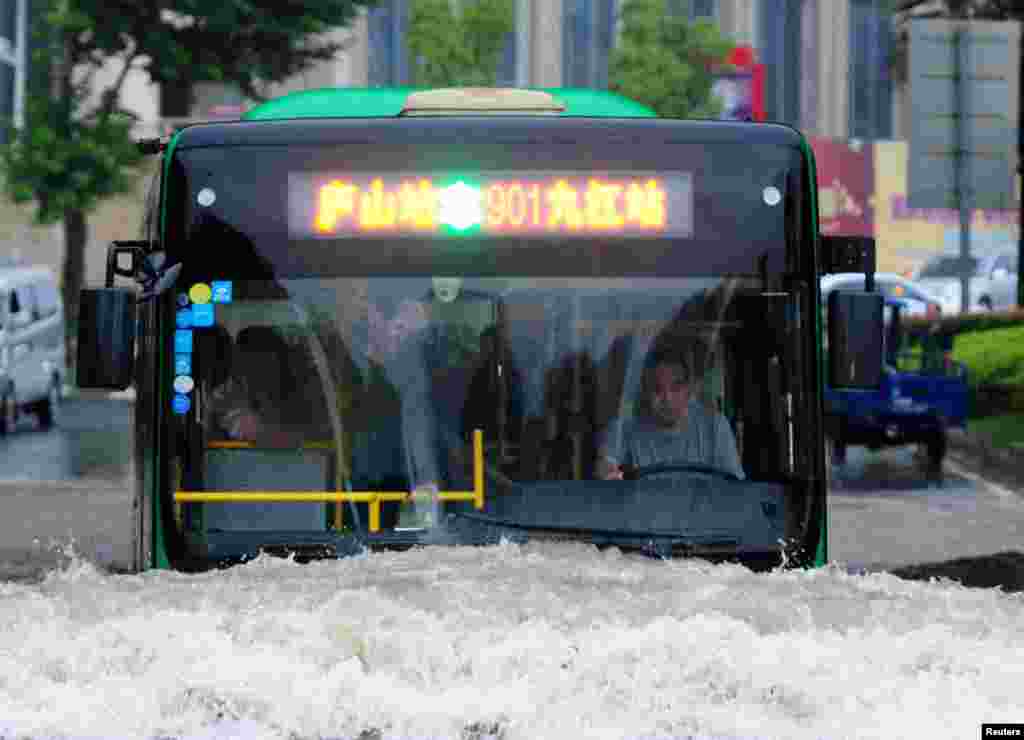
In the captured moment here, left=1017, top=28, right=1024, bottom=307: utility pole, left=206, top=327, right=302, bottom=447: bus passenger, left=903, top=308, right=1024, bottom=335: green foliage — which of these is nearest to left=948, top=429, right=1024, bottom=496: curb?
left=903, top=308, right=1024, bottom=335: green foliage

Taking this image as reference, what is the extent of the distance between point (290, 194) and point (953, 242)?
64.5m

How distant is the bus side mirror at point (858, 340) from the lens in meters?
9.41

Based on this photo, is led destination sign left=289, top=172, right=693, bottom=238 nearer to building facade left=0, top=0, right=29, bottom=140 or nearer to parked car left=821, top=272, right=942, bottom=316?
parked car left=821, top=272, right=942, bottom=316

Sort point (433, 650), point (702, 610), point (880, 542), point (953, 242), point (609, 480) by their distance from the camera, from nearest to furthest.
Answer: point (433, 650)
point (702, 610)
point (609, 480)
point (880, 542)
point (953, 242)

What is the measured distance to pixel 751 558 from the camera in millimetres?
9391

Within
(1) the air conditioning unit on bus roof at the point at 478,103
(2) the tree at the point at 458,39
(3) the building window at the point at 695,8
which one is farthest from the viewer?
(3) the building window at the point at 695,8

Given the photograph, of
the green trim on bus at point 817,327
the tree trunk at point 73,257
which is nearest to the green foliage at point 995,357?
the tree trunk at point 73,257

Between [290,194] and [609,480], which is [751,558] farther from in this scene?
[290,194]

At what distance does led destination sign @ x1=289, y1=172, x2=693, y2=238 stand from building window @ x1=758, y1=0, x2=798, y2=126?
6900 cm

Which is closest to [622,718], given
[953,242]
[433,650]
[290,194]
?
[433,650]

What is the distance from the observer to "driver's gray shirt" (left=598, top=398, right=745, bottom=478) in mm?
9398

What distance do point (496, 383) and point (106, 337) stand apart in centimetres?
141

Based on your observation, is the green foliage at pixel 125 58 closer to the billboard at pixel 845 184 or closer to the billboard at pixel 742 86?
the billboard at pixel 742 86

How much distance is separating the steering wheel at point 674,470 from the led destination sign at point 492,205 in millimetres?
862
